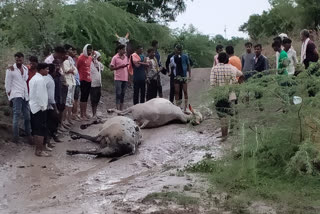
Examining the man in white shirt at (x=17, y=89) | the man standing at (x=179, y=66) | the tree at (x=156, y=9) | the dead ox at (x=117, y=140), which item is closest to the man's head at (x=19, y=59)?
the man in white shirt at (x=17, y=89)

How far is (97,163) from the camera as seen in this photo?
9.04 m

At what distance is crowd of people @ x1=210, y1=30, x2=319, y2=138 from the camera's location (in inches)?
317

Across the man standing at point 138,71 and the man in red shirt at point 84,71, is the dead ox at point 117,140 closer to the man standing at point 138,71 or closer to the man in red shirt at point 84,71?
the man in red shirt at point 84,71

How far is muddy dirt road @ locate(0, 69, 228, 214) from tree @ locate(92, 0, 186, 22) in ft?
51.0

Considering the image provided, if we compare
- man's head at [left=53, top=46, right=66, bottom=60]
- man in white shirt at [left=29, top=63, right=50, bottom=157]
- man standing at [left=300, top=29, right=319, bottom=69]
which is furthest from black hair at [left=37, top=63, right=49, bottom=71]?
man standing at [left=300, top=29, right=319, bottom=69]

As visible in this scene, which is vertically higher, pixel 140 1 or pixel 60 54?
pixel 140 1

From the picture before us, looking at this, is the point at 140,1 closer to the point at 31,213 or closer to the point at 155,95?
the point at 155,95

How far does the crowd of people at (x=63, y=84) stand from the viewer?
30.0 feet

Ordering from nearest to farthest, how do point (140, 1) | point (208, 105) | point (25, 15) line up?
point (208, 105), point (25, 15), point (140, 1)

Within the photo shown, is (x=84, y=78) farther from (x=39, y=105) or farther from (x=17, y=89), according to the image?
(x=39, y=105)

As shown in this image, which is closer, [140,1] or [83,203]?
[83,203]

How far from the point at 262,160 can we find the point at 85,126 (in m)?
5.08

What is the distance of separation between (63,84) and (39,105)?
1.80 metres

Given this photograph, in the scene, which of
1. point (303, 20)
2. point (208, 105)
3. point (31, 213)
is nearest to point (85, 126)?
point (208, 105)
